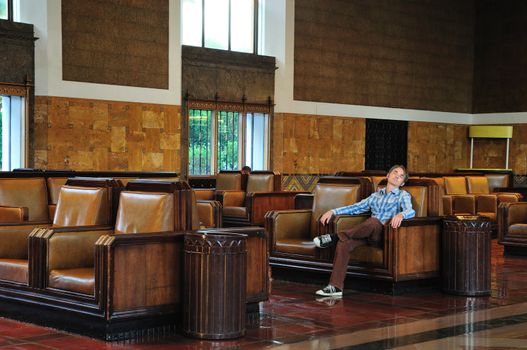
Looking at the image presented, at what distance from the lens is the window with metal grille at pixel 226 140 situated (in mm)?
16844

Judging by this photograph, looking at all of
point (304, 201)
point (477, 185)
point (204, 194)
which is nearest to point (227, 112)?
point (477, 185)

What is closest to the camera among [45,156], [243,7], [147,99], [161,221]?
[161,221]

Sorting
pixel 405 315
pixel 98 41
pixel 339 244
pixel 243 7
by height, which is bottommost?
pixel 405 315

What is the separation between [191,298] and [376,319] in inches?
65.1

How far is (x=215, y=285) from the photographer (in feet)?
17.7

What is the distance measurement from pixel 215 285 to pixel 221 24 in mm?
12901

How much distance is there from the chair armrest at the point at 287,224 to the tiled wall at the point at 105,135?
6.84 m

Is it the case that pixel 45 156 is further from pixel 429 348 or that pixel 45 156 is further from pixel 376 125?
pixel 429 348

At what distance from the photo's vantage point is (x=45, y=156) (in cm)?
1417

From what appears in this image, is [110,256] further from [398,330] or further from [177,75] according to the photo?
[177,75]

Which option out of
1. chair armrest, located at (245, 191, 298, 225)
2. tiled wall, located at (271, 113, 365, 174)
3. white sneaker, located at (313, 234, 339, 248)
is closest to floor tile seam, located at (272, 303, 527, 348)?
white sneaker, located at (313, 234, 339, 248)

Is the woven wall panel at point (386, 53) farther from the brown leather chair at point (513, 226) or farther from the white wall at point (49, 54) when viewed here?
the brown leather chair at point (513, 226)

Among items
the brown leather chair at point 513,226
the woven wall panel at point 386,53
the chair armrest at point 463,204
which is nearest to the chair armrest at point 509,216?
the brown leather chair at point 513,226

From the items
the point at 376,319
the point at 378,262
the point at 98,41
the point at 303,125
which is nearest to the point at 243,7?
the point at 303,125
